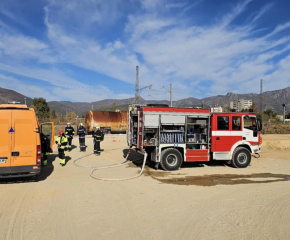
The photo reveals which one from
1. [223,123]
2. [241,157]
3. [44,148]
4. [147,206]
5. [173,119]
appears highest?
[173,119]

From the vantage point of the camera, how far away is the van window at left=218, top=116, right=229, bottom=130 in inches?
424

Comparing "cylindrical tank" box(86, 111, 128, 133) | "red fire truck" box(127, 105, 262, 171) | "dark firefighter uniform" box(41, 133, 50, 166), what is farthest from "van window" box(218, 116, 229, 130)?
"cylindrical tank" box(86, 111, 128, 133)

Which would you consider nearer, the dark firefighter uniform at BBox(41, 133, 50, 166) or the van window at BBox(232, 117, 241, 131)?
the dark firefighter uniform at BBox(41, 133, 50, 166)

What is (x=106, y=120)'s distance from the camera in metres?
27.3

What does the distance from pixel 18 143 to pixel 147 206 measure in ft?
14.7

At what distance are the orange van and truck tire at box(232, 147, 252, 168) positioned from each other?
8.07m

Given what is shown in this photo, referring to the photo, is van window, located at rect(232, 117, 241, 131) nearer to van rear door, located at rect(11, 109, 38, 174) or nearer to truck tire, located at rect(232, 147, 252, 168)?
truck tire, located at rect(232, 147, 252, 168)

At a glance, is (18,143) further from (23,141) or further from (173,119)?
(173,119)

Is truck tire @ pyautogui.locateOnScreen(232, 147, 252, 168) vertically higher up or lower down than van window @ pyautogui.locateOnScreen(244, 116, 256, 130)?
lower down

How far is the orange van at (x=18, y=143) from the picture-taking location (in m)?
Result: 7.35

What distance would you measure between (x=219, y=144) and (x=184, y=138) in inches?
65.5

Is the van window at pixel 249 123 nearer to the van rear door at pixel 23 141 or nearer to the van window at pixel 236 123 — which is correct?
the van window at pixel 236 123

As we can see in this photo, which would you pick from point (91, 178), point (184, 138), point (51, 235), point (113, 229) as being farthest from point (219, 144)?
point (51, 235)

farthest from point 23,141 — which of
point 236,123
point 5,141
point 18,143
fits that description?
point 236,123
